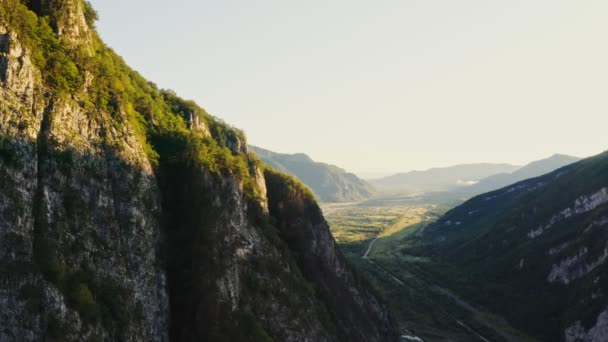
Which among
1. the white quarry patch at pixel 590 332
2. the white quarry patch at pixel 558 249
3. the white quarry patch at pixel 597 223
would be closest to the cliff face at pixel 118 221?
the white quarry patch at pixel 590 332

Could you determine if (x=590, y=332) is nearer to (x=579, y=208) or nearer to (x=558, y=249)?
(x=558, y=249)

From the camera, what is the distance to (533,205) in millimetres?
194125

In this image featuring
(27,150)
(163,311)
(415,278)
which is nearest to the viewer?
(27,150)

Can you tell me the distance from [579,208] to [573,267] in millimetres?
45203

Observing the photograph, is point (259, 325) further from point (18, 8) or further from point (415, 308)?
point (415, 308)

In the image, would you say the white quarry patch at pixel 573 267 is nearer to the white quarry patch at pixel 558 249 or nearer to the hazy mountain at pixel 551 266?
the hazy mountain at pixel 551 266

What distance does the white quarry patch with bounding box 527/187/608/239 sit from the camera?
156 meters

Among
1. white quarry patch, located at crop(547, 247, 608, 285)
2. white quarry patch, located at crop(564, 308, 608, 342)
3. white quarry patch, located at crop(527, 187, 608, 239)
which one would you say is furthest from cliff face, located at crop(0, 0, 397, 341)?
white quarry patch, located at crop(527, 187, 608, 239)

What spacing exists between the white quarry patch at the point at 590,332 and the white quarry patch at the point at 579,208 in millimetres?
69010

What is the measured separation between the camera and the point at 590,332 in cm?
10112

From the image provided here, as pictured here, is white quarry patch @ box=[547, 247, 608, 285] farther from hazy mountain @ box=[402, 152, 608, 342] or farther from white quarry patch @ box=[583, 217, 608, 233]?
white quarry patch @ box=[583, 217, 608, 233]

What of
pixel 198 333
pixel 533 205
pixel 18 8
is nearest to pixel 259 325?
pixel 198 333

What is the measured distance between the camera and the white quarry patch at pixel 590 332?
3836 inches

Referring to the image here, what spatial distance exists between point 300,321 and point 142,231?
100 feet
